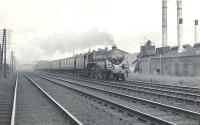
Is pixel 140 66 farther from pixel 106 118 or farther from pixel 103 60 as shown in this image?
pixel 106 118

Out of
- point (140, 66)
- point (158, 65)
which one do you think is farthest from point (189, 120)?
point (140, 66)

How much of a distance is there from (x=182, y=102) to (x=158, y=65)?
48305mm

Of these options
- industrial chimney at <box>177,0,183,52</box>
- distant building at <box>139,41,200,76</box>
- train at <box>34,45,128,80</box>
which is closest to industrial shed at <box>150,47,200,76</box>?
distant building at <box>139,41,200,76</box>

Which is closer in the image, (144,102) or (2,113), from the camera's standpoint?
(2,113)

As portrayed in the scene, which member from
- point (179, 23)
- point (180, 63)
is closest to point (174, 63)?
point (180, 63)

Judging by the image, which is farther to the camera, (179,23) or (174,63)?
(179,23)

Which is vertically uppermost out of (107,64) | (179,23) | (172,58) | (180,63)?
(179,23)

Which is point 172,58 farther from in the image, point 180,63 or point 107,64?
point 107,64

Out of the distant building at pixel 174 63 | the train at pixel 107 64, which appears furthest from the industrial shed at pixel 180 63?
the train at pixel 107 64

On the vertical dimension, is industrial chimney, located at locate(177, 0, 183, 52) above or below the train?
above

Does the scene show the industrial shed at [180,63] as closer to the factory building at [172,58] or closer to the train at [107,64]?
the factory building at [172,58]

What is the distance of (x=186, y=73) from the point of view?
53.5m

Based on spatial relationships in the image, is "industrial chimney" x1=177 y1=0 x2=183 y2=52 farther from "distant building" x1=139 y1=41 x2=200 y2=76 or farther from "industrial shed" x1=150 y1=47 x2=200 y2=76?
"industrial shed" x1=150 y1=47 x2=200 y2=76

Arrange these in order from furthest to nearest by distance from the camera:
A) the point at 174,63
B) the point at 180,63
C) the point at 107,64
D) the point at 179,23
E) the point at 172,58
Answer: the point at 179,23, the point at 172,58, the point at 174,63, the point at 180,63, the point at 107,64
